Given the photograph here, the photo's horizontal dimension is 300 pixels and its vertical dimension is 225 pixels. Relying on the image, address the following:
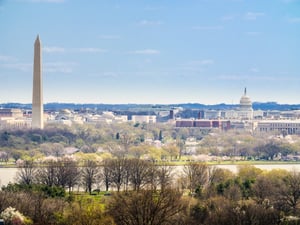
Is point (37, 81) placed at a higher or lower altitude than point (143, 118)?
higher

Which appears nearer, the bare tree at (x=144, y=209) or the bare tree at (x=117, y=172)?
the bare tree at (x=144, y=209)

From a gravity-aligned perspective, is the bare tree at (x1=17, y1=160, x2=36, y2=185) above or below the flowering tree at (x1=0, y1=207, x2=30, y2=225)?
below

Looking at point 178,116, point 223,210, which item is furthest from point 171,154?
point 178,116

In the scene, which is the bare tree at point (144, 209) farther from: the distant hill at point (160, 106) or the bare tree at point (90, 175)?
the distant hill at point (160, 106)

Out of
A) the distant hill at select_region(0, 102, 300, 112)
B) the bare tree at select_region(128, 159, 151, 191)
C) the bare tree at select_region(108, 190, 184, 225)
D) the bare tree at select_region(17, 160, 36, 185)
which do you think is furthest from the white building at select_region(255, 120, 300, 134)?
the bare tree at select_region(108, 190, 184, 225)

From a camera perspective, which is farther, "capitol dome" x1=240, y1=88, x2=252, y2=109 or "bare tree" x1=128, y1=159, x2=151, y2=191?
"capitol dome" x1=240, y1=88, x2=252, y2=109

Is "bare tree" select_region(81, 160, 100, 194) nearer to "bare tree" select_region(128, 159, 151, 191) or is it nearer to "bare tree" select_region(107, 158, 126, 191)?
"bare tree" select_region(107, 158, 126, 191)

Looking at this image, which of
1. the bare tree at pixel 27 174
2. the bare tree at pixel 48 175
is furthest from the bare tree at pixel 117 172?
the bare tree at pixel 27 174

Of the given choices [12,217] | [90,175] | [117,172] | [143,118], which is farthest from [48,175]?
[143,118]

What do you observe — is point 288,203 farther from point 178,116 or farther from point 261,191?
point 178,116

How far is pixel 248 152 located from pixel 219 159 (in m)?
3.06

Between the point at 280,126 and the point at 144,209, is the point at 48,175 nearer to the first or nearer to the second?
the point at 144,209

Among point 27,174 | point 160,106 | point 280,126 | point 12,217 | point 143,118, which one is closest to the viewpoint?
point 12,217

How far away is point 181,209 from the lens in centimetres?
2195
